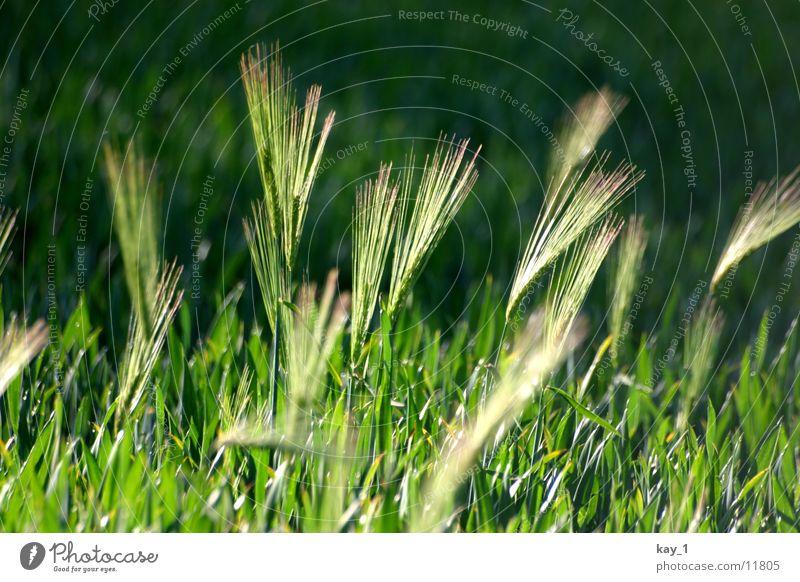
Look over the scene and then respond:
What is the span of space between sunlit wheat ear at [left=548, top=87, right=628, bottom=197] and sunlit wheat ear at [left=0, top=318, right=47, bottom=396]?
2.65 feet

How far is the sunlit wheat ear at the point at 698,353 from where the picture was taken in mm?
1274

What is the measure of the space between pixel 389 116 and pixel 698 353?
1.07 metres

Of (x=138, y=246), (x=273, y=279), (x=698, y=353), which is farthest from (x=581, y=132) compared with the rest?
(x=138, y=246)

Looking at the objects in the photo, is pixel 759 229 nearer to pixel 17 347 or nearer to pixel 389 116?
pixel 17 347

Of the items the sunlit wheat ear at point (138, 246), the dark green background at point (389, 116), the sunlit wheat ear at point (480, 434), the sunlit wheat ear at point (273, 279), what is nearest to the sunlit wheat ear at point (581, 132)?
the dark green background at point (389, 116)

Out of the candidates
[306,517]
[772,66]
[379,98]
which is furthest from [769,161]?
[306,517]

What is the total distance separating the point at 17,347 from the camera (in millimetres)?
1150

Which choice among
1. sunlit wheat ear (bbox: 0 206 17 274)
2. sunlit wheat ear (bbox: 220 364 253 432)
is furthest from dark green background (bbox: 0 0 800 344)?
sunlit wheat ear (bbox: 220 364 253 432)

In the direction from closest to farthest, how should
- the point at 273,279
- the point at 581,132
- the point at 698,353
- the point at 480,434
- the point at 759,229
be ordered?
1. the point at 480,434
2. the point at 273,279
3. the point at 759,229
4. the point at 698,353
5. the point at 581,132

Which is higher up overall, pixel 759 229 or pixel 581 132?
pixel 581 132

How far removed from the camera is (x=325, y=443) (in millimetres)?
1064
